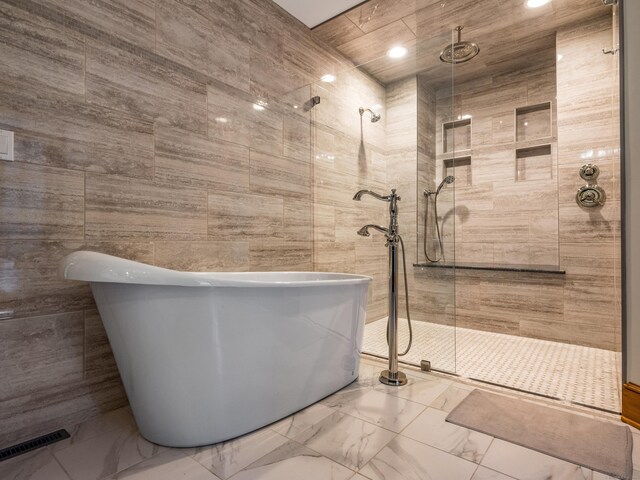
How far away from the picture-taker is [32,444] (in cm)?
127

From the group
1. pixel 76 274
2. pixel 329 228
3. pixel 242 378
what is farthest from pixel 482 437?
pixel 329 228

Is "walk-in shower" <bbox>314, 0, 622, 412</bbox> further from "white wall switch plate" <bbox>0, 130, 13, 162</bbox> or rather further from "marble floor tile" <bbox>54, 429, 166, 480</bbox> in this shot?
"white wall switch plate" <bbox>0, 130, 13, 162</bbox>

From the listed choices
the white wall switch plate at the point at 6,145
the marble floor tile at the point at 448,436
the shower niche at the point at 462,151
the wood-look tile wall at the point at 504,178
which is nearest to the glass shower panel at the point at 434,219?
the wood-look tile wall at the point at 504,178

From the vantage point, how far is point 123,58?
5.24ft

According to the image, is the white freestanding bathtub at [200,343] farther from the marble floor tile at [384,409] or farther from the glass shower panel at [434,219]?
the glass shower panel at [434,219]

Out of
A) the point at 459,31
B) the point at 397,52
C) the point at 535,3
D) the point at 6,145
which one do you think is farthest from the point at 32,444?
the point at 535,3

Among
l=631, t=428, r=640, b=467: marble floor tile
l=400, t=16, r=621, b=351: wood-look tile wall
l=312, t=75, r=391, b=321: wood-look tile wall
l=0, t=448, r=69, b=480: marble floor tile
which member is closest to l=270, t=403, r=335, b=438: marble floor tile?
l=0, t=448, r=69, b=480: marble floor tile

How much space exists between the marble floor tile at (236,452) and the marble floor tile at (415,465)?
1.19 ft

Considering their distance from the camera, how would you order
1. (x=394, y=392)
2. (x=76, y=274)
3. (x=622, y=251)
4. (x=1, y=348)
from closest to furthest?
(x=76, y=274)
(x=1, y=348)
(x=622, y=251)
(x=394, y=392)

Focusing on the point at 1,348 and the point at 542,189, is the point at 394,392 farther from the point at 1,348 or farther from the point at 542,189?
the point at 542,189

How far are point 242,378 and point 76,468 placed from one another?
1.91 feet

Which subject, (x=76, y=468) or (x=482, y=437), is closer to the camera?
(x=76, y=468)

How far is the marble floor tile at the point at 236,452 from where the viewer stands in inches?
44.6

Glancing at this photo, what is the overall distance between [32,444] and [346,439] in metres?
1.15
